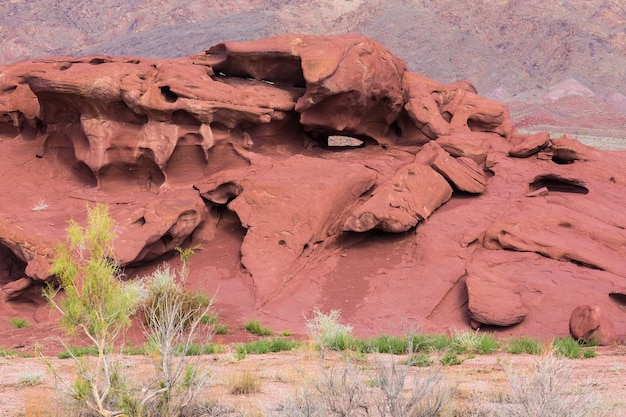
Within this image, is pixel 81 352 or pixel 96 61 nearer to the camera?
pixel 81 352

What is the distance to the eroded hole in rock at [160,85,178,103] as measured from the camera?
54.0 ft

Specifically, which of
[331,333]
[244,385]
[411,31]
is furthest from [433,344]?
[411,31]

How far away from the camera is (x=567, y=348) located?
9789 millimetres

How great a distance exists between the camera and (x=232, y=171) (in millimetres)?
16500

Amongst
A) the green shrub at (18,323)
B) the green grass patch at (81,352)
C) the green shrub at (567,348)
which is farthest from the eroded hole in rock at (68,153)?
the green shrub at (567,348)

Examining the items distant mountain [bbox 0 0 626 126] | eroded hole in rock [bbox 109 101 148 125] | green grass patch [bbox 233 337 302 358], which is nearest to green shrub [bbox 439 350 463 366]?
green grass patch [bbox 233 337 302 358]

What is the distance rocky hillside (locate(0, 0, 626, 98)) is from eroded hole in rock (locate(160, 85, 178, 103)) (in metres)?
68.4

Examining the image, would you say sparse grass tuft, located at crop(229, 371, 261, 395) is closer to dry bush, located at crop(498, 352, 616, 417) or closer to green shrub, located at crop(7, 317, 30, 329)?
dry bush, located at crop(498, 352, 616, 417)

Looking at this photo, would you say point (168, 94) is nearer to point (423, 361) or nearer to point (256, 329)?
point (256, 329)

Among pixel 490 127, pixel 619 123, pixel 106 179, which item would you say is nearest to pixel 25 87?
pixel 106 179

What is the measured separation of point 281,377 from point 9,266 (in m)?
10.6

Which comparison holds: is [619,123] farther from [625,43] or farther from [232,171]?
[232,171]

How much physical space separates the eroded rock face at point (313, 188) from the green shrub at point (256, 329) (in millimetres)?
615

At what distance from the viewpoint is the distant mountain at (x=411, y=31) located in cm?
8356
